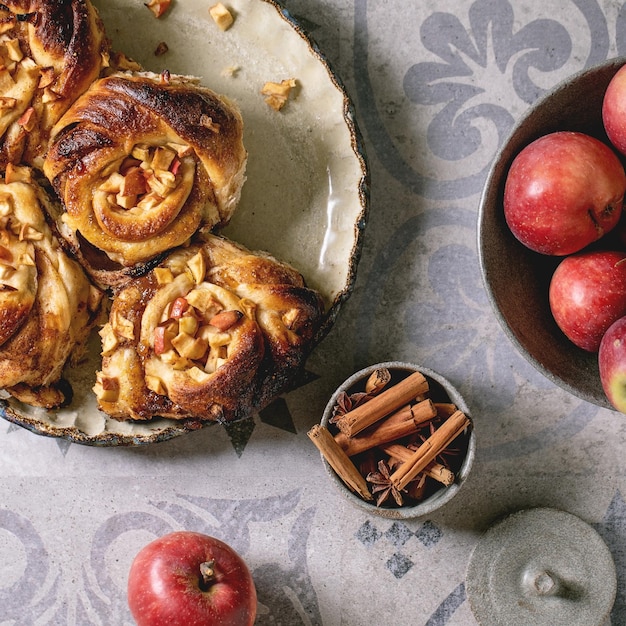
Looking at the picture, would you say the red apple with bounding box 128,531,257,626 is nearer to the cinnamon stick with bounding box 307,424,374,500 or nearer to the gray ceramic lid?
the cinnamon stick with bounding box 307,424,374,500

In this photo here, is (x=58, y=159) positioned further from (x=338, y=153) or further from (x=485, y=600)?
(x=485, y=600)

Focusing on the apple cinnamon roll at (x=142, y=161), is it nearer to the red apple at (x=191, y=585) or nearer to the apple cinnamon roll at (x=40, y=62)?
the apple cinnamon roll at (x=40, y=62)

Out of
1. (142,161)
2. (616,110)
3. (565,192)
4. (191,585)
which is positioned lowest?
(191,585)

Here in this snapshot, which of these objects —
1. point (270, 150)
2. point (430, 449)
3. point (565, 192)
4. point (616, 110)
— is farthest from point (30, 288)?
point (616, 110)

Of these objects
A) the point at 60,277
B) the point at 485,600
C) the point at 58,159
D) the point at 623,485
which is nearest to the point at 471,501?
the point at 485,600

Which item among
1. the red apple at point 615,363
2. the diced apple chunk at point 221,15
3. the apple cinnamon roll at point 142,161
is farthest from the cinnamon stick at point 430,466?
the diced apple chunk at point 221,15

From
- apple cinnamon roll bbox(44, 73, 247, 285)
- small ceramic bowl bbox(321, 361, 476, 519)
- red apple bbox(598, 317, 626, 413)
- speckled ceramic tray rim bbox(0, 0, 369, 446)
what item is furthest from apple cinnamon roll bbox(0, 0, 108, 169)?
red apple bbox(598, 317, 626, 413)

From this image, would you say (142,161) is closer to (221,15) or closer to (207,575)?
(221,15)
